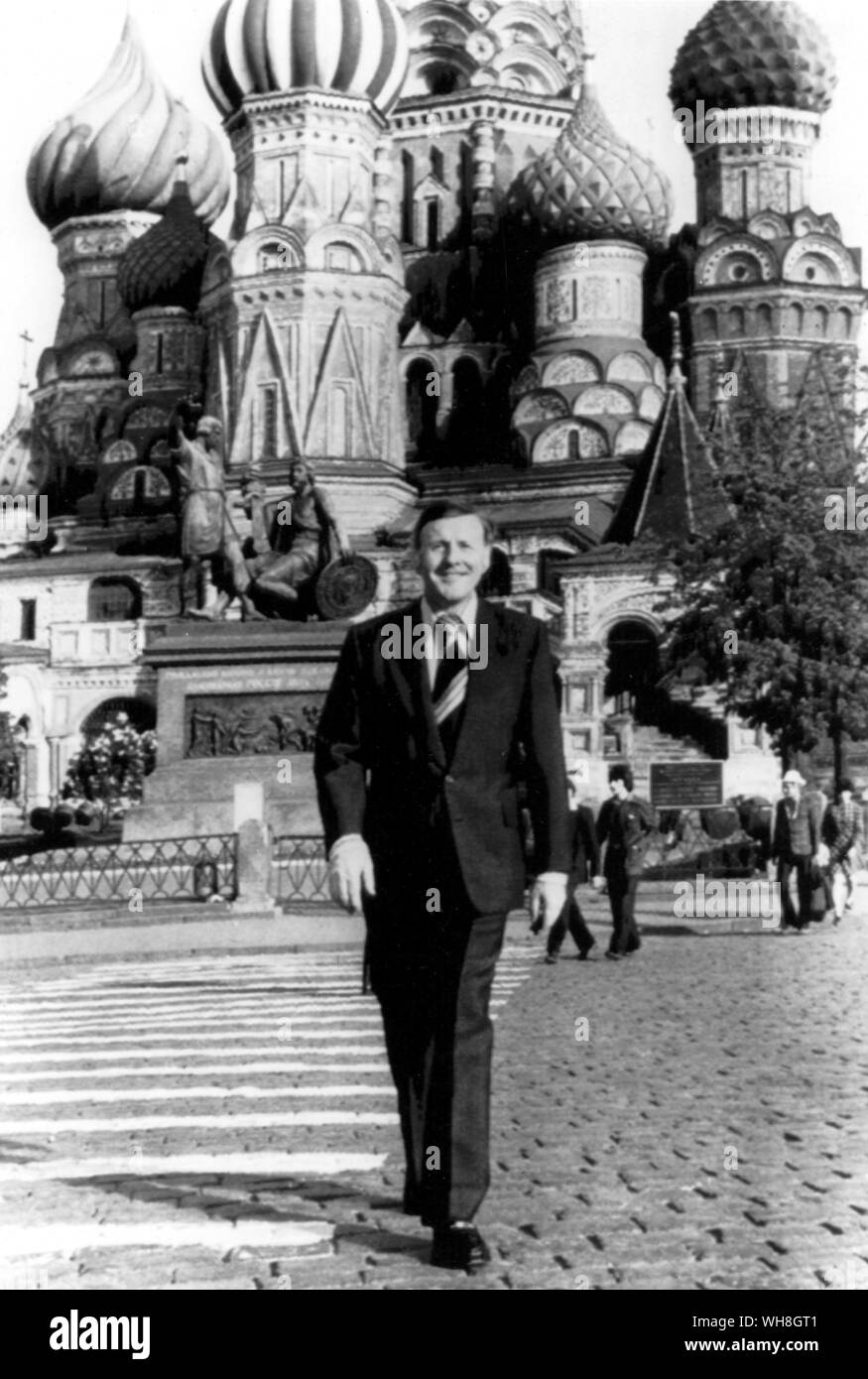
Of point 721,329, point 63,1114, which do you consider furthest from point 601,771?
point 63,1114

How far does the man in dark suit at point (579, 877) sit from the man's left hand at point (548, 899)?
4.35 meters

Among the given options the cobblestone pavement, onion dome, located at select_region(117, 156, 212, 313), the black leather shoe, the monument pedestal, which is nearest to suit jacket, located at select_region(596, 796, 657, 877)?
the cobblestone pavement

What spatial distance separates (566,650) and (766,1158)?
42.6 metres

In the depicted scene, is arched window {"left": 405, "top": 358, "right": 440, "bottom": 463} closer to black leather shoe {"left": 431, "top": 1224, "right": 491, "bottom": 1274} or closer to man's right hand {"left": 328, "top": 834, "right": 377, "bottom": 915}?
man's right hand {"left": 328, "top": 834, "right": 377, "bottom": 915}

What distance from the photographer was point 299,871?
22469 millimetres

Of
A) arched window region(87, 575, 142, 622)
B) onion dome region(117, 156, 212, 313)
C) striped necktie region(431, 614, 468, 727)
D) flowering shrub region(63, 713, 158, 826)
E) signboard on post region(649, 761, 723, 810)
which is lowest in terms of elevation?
striped necktie region(431, 614, 468, 727)

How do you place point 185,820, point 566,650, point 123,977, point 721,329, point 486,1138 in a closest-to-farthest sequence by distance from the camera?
point 486,1138 → point 123,977 → point 185,820 → point 566,650 → point 721,329

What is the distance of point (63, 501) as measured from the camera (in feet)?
229

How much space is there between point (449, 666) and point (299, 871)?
1671 cm

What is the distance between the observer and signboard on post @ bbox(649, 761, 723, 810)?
104 feet

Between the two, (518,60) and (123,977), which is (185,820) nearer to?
(123,977)

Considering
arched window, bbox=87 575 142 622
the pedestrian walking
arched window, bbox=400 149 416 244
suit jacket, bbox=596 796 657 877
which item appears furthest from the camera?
arched window, bbox=400 149 416 244

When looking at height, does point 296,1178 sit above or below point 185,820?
below

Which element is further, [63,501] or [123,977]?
[63,501]
